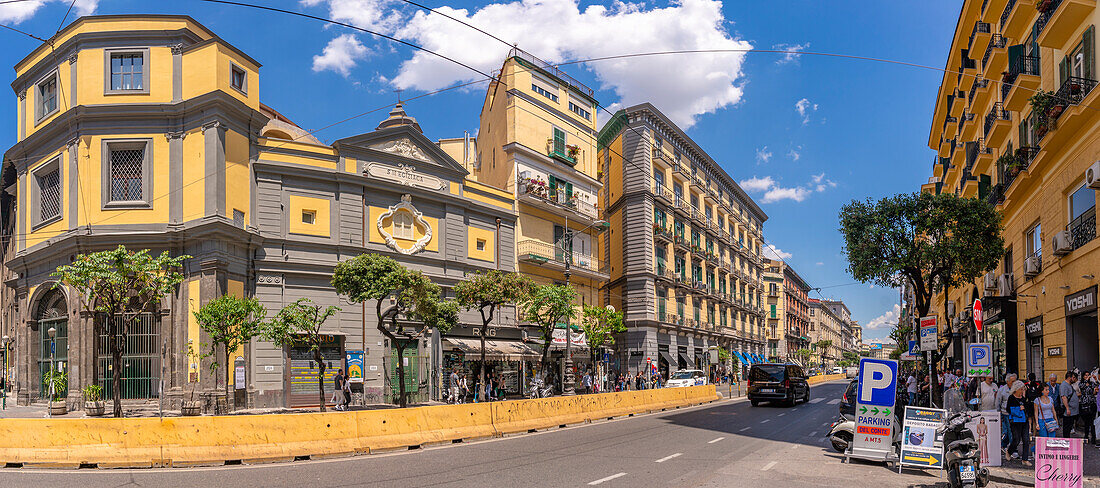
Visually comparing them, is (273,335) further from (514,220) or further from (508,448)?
(514,220)

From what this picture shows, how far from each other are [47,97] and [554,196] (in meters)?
22.9

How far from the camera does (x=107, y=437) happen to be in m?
14.4

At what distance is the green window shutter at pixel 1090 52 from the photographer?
18703 millimetres

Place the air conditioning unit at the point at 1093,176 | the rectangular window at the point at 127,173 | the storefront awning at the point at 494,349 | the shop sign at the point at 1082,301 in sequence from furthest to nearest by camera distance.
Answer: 1. the storefront awning at the point at 494,349
2. the rectangular window at the point at 127,173
3. the shop sign at the point at 1082,301
4. the air conditioning unit at the point at 1093,176

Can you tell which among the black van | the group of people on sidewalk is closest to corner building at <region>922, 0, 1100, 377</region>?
the group of people on sidewalk

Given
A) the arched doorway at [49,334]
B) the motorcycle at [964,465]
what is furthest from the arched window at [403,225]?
the motorcycle at [964,465]

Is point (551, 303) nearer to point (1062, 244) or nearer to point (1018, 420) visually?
point (1062, 244)

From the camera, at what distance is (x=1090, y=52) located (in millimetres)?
18875

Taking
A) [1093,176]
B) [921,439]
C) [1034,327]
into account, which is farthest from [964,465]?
[1034,327]

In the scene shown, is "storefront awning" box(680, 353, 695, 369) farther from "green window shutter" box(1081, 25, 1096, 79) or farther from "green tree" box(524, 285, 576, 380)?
"green window shutter" box(1081, 25, 1096, 79)

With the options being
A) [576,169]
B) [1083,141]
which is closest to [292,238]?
[576,169]

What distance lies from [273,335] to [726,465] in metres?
16.8

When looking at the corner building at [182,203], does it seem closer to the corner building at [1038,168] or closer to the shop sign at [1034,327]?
the corner building at [1038,168]

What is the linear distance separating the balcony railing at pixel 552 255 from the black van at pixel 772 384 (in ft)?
33.3
